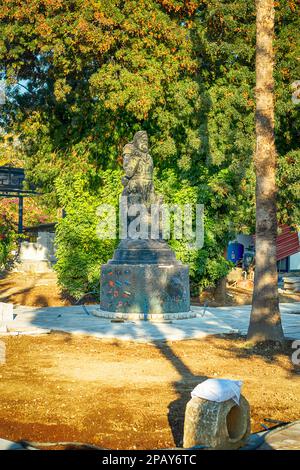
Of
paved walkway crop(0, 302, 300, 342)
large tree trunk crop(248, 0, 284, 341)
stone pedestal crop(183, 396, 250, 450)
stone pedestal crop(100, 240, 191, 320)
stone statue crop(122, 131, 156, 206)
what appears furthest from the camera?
stone statue crop(122, 131, 156, 206)

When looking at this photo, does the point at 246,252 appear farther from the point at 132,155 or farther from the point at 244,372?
the point at 244,372

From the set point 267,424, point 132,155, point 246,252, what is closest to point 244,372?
point 267,424

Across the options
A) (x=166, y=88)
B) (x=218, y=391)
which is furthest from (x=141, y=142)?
(x=218, y=391)

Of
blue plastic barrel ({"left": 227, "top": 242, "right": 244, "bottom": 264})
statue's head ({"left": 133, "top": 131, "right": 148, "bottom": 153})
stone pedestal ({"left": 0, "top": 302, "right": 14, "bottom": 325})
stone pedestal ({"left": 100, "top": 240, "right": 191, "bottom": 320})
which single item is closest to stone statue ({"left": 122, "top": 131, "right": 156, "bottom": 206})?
statue's head ({"left": 133, "top": 131, "right": 148, "bottom": 153})

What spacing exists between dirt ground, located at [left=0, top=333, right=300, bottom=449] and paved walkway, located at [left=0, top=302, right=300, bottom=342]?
0.69 m

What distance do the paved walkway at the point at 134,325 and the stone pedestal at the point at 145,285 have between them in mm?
483

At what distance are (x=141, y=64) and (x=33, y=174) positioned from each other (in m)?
6.84

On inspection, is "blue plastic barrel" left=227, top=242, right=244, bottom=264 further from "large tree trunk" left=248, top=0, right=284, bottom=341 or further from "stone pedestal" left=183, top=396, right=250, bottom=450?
"stone pedestal" left=183, top=396, right=250, bottom=450

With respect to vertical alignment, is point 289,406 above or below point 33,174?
below

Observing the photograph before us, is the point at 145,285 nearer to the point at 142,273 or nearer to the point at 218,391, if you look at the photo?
the point at 142,273

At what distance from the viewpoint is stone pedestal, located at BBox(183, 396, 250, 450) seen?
5309 mm

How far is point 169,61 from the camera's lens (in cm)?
2125

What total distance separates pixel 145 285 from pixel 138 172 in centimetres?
315

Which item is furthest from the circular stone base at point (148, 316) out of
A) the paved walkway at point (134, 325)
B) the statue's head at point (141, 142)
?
the statue's head at point (141, 142)
